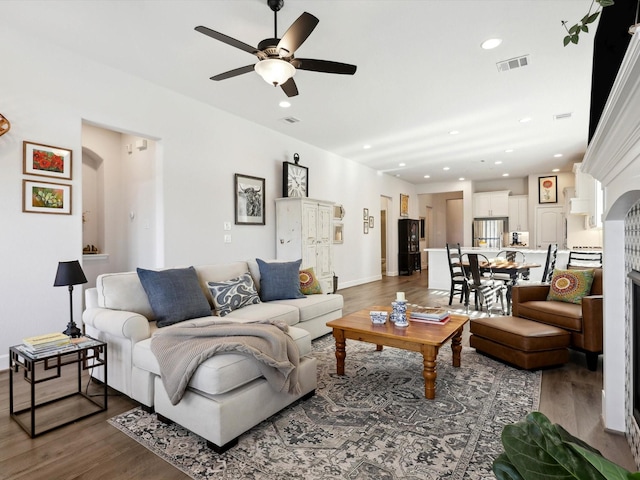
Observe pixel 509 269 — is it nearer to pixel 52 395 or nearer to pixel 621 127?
pixel 621 127

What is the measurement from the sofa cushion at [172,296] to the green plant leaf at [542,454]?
259cm

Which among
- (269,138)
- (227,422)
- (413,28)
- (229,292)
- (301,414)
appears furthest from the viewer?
(269,138)

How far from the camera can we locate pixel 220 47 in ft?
11.2

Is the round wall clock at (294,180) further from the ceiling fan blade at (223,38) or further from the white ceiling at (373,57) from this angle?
the ceiling fan blade at (223,38)

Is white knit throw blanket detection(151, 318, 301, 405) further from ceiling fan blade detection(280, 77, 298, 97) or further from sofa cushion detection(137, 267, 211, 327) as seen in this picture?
ceiling fan blade detection(280, 77, 298, 97)

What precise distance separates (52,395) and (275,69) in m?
2.93

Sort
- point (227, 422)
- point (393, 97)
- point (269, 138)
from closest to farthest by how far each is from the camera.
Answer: point (227, 422) < point (393, 97) < point (269, 138)

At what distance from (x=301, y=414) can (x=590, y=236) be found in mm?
8697

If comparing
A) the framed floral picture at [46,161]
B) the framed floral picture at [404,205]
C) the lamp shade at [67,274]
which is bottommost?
the lamp shade at [67,274]

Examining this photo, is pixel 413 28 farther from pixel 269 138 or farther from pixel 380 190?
pixel 380 190

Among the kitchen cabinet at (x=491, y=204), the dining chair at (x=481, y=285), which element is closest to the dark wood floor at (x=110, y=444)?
the dining chair at (x=481, y=285)

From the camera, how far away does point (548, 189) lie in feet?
31.9

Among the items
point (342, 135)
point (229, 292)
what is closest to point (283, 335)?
point (229, 292)

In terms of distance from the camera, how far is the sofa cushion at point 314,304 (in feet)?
12.1
